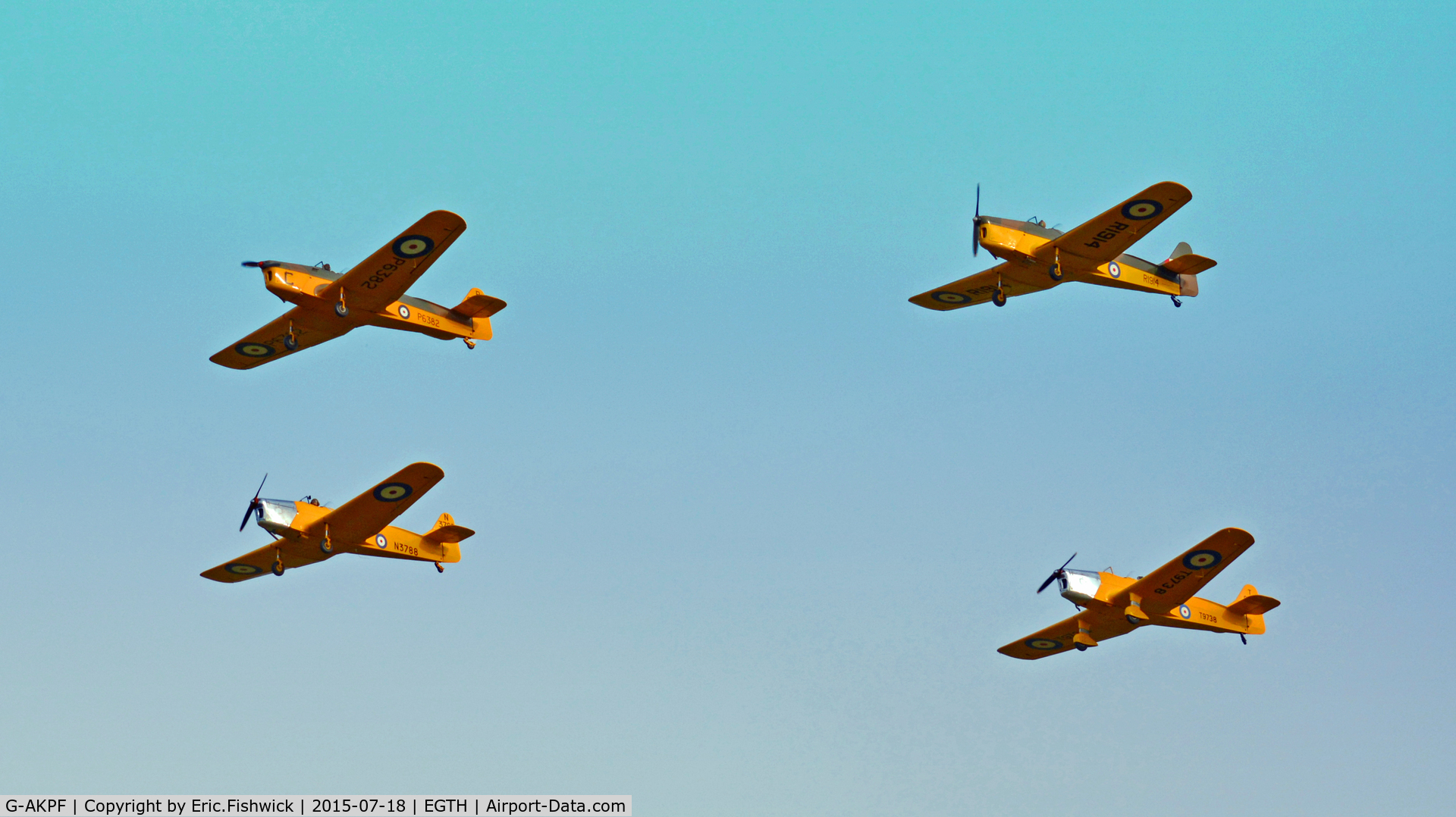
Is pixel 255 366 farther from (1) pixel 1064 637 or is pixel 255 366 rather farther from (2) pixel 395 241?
(1) pixel 1064 637

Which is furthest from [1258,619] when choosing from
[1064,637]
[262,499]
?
[262,499]

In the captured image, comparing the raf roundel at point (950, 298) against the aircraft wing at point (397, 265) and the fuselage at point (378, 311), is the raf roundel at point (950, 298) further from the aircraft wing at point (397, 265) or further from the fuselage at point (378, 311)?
the aircraft wing at point (397, 265)

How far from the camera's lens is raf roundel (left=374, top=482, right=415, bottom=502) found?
120 feet

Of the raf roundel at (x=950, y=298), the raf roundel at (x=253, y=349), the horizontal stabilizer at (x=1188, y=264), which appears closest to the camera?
the horizontal stabilizer at (x=1188, y=264)

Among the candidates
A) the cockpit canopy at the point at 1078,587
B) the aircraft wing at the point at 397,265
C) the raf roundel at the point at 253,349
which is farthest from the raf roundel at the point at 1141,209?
the raf roundel at the point at 253,349

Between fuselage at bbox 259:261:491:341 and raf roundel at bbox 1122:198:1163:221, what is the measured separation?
15.8 meters

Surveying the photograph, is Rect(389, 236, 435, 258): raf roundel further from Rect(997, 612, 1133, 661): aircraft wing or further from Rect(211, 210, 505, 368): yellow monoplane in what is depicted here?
Rect(997, 612, 1133, 661): aircraft wing

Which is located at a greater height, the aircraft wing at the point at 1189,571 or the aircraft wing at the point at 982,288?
the aircraft wing at the point at 982,288

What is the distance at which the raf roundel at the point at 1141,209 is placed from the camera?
3719 cm

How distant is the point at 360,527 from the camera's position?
38125 millimetres

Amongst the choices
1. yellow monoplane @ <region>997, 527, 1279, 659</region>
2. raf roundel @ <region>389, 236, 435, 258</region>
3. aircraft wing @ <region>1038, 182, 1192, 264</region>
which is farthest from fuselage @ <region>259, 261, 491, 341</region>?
yellow monoplane @ <region>997, 527, 1279, 659</region>

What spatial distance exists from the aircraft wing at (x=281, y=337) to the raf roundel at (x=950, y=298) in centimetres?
1499

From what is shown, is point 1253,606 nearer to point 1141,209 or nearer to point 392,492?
point 1141,209

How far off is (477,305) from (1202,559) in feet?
59.8
